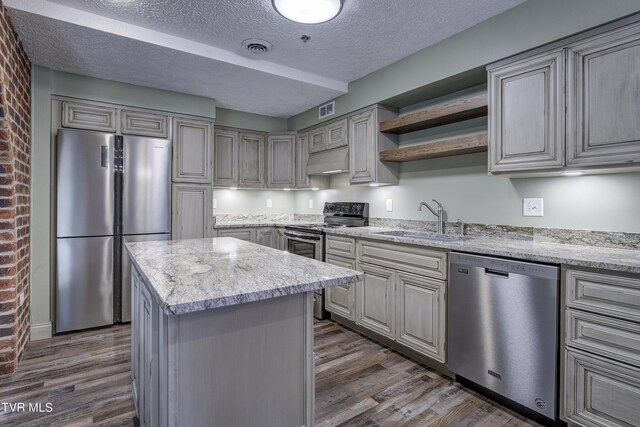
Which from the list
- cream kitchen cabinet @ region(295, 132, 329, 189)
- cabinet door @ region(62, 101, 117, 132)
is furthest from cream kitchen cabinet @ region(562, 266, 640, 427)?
cabinet door @ region(62, 101, 117, 132)

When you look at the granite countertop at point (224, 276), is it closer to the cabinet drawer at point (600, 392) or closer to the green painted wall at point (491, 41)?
the cabinet drawer at point (600, 392)

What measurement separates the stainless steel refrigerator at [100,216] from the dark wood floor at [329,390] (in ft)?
1.28

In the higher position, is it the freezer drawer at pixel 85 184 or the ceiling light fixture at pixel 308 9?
the ceiling light fixture at pixel 308 9

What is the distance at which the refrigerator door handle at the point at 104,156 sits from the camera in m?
3.09

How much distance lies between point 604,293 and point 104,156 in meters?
→ 3.77

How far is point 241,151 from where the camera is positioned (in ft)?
14.6

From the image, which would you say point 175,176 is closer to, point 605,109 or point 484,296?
point 484,296

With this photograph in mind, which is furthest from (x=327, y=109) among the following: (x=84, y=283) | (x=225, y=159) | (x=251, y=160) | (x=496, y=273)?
(x=84, y=283)

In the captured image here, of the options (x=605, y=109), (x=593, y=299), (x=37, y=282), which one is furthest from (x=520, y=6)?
(x=37, y=282)

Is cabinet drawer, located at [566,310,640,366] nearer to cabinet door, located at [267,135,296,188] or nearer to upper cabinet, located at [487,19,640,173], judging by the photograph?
upper cabinet, located at [487,19,640,173]

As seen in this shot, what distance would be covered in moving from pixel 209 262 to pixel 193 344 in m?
0.53

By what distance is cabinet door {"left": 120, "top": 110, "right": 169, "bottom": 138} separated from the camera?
3.31 m

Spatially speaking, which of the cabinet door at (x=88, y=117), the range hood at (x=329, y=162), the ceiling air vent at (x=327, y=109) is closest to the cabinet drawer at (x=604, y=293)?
the range hood at (x=329, y=162)

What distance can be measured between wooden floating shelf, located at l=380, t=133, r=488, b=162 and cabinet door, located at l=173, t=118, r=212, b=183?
1.97m
